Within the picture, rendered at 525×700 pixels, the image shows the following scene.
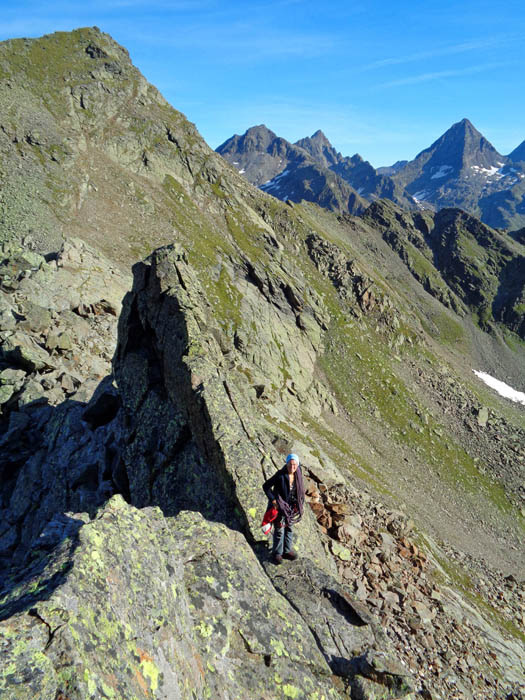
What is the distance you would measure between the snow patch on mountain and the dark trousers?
14011 cm

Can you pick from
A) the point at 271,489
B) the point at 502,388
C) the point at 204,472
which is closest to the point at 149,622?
the point at 271,489

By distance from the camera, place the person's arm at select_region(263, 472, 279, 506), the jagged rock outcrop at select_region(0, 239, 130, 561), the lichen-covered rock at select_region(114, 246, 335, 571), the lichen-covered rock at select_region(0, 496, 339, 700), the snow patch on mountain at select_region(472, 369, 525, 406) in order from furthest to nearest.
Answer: the snow patch on mountain at select_region(472, 369, 525, 406)
the jagged rock outcrop at select_region(0, 239, 130, 561)
the lichen-covered rock at select_region(114, 246, 335, 571)
the person's arm at select_region(263, 472, 279, 506)
the lichen-covered rock at select_region(0, 496, 339, 700)

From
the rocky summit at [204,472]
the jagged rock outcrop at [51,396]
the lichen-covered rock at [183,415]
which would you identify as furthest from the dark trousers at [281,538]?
the jagged rock outcrop at [51,396]

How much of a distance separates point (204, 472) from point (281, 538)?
4.67 metres

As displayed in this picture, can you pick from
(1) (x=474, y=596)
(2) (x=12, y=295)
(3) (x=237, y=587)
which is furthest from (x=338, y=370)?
(3) (x=237, y=587)

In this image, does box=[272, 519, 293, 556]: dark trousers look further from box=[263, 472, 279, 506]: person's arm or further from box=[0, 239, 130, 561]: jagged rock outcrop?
box=[0, 239, 130, 561]: jagged rock outcrop

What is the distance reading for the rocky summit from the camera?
24.5 feet

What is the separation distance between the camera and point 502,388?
133 m

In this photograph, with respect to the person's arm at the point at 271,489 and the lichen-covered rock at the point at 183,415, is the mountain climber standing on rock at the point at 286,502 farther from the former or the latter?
the lichen-covered rock at the point at 183,415

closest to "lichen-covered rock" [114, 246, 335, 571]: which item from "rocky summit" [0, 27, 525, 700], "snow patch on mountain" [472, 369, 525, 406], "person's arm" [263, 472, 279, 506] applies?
"rocky summit" [0, 27, 525, 700]

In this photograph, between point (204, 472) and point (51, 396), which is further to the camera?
point (51, 396)

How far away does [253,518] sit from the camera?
1345 centimetres

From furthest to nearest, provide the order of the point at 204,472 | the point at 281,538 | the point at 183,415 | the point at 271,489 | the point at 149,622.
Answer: the point at 183,415
the point at 204,472
the point at 271,489
the point at 281,538
the point at 149,622

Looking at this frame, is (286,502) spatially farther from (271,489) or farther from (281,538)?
(281,538)
